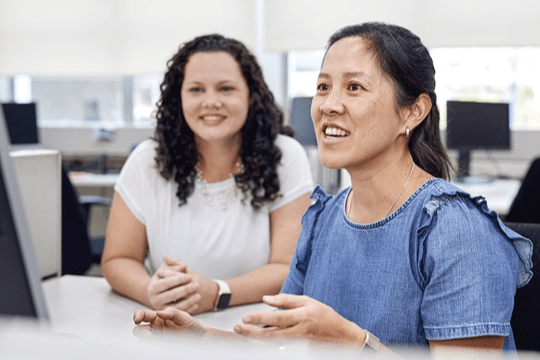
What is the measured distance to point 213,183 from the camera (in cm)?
187

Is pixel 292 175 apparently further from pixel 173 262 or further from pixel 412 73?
pixel 412 73

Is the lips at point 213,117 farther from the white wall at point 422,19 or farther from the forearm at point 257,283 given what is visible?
the white wall at point 422,19

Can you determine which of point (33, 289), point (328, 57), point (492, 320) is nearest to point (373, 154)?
point (328, 57)

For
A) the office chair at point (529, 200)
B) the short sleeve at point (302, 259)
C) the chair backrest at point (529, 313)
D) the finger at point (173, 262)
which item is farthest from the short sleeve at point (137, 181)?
the office chair at point (529, 200)

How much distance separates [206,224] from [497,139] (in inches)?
115

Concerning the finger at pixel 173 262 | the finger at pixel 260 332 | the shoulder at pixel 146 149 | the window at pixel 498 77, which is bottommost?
the finger at pixel 173 262

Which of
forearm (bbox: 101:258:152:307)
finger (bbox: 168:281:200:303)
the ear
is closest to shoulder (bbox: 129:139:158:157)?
forearm (bbox: 101:258:152:307)

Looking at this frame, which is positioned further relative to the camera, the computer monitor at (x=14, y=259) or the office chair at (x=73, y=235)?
the office chair at (x=73, y=235)

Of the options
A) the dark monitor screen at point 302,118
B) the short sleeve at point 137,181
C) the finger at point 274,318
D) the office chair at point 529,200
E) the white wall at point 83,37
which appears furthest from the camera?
the white wall at point 83,37

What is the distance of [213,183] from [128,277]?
1.36 feet

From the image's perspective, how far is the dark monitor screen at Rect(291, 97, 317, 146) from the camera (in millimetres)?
3623

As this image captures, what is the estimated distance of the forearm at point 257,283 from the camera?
1552mm

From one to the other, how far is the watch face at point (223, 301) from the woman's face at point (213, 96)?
0.53 meters

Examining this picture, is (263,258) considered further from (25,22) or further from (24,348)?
(25,22)
